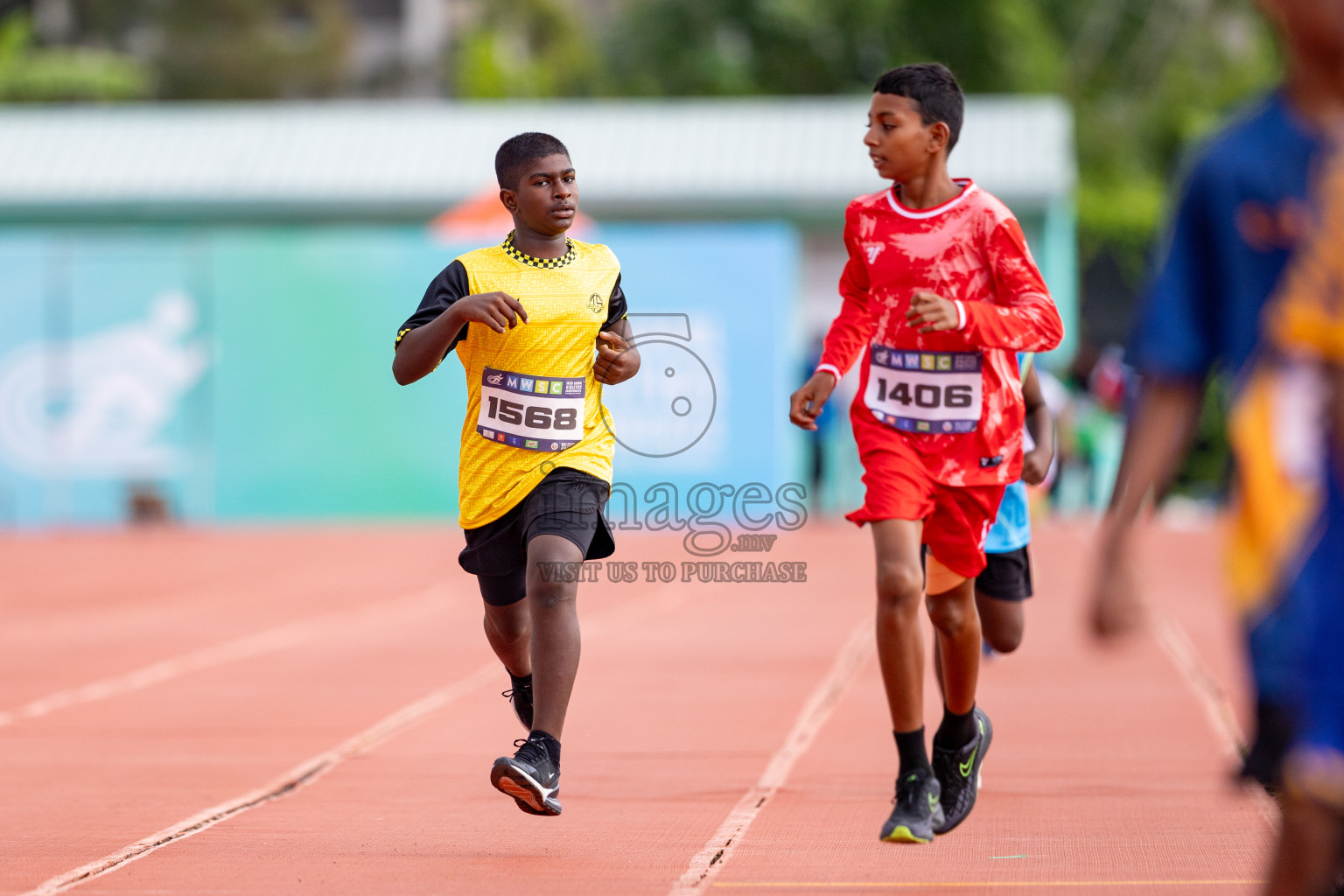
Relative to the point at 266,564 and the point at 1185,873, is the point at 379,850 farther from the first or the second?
the point at 266,564

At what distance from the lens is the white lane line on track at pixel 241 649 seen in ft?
29.3

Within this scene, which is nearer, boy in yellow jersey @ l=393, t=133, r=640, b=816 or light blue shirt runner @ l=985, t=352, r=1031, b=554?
boy in yellow jersey @ l=393, t=133, r=640, b=816

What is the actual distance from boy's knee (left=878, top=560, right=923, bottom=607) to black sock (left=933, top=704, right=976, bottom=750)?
551 millimetres

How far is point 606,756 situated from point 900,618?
2.40m

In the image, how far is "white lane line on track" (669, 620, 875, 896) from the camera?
494 cm

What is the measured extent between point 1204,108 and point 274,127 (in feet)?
66.7

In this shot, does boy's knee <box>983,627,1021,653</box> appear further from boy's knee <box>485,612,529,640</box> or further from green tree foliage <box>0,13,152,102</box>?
green tree foliage <box>0,13,152,102</box>

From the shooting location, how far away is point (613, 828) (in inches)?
221

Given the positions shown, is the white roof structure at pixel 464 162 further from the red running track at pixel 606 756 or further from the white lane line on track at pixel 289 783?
the white lane line on track at pixel 289 783

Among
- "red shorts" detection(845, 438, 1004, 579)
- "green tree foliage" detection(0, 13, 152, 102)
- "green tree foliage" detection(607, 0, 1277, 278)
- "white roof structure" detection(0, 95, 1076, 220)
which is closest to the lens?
"red shorts" detection(845, 438, 1004, 579)

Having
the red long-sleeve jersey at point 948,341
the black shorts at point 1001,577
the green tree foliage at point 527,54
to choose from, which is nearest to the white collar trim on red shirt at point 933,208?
the red long-sleeve jersey at point 948,341

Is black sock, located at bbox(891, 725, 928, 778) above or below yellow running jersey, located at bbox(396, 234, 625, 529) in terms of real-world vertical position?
below

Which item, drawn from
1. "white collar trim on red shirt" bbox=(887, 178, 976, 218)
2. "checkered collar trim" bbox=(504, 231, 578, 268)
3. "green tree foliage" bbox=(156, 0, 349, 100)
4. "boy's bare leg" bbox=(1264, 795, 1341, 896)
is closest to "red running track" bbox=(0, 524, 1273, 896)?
"boy's bare leg" bbox=(1264, 795, 1341, 896)

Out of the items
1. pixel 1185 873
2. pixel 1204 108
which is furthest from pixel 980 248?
pixel 1204 108
